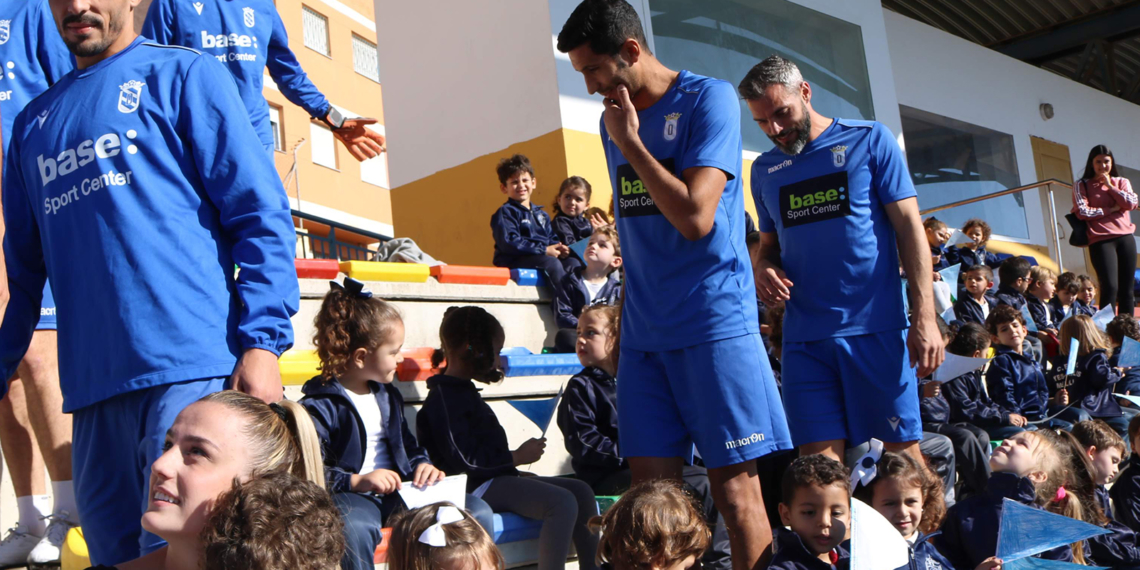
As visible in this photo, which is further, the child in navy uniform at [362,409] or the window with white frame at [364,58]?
the window with white frame at [364,58]

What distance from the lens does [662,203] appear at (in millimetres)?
2588

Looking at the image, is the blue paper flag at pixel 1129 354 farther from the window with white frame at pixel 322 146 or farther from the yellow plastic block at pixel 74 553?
the window with white frame at pixel 322 146

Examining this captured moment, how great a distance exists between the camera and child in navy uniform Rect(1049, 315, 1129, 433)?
6695 millimetres

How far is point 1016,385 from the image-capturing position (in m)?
6.42

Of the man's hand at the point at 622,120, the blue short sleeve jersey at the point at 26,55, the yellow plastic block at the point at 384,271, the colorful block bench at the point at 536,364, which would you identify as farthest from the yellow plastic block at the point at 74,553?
the yellow plastic block at the point at 384,271

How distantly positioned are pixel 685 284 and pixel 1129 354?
17.3 feet

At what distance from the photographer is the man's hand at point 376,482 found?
3086 millimetres

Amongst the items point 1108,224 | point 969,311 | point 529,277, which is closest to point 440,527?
point 529,277

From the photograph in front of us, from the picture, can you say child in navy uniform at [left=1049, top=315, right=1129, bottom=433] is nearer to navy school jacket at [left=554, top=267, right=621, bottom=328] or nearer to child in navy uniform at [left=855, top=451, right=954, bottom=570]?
navy school jacket at [left=554, top=267, right=621, bottom=328]

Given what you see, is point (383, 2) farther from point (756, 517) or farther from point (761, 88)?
point (756, 517)

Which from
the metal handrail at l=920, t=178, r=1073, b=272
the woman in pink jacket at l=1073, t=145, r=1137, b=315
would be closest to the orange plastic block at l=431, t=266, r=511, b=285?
the woman in pink jacket at l=1073, t=145, r=1137, b=315

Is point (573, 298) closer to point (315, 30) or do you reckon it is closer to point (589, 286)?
point (589, 286)

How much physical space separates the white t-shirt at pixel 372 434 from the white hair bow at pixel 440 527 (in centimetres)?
89

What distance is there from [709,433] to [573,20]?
3.68 feet
